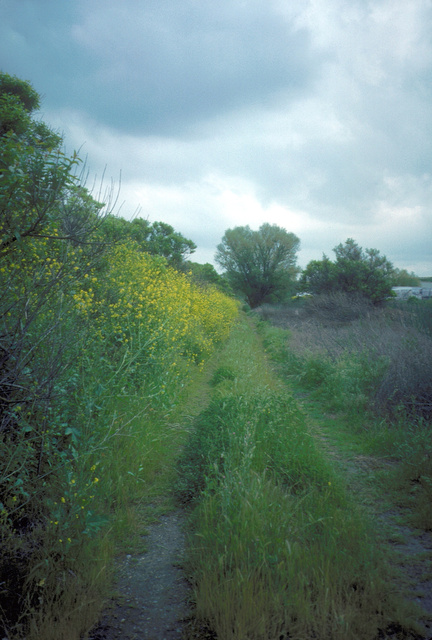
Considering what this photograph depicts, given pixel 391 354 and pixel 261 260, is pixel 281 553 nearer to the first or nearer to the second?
pixel 391 354

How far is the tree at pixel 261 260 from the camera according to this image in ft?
136

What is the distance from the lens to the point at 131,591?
2662 mm

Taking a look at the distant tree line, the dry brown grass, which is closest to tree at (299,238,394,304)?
the dry brown grass

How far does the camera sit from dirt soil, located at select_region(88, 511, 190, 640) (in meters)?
2.32

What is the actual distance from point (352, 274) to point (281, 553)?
19392mm

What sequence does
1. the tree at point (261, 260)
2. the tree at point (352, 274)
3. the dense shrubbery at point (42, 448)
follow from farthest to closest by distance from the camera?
the tree at point (261, 260) → the tree at point (352, 274) → the dense shrubbery at point (42, 448)

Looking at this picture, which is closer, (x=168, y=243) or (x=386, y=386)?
(x=386, y=386)

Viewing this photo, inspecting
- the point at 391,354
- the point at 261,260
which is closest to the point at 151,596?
the point at 391,354

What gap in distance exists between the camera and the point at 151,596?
2.61 m

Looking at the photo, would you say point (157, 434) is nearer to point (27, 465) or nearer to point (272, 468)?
point (272, 468)

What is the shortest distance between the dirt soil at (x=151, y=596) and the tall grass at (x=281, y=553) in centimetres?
14

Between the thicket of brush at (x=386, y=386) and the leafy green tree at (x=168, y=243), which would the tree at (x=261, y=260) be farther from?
the thicket of brush at (x=386, y=386)

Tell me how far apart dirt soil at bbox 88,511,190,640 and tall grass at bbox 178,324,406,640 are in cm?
14

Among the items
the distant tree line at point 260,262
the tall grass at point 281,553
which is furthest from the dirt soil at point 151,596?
the distant tree line at point 260,262
